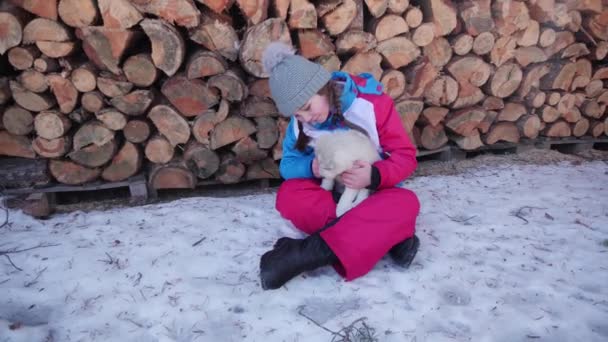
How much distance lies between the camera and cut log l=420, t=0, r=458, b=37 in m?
2.93

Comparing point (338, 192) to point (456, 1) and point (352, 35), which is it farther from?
point (456, 1)

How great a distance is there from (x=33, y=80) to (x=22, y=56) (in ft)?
0.50

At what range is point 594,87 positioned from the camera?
362 centimetres

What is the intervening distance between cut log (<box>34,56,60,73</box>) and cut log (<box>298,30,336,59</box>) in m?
1.60

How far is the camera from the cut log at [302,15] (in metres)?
2.58

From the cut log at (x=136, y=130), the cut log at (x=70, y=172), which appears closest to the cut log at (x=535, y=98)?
the cut log at (x=136, y=130)

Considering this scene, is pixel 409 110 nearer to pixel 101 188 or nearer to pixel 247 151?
pixel 247 151

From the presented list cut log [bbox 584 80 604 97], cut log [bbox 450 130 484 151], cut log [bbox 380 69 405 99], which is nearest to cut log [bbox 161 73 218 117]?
cut log [bbox 380 69 405 99]

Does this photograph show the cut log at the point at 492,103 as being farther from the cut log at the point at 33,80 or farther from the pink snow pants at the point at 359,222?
the cut log at the point at 33,80

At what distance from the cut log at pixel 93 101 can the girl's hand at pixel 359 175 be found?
1.73 meters

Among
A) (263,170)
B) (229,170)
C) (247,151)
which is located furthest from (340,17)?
(229,170)

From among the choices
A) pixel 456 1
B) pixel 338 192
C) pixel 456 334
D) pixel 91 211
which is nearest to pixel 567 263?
pixel 456 334

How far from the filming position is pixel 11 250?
2254 mm

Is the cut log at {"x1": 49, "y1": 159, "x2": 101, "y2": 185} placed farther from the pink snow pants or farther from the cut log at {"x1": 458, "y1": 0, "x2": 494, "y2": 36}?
the cut log at {"x1": 458, "y1": 0, "x2": 494, "y2": 36}
